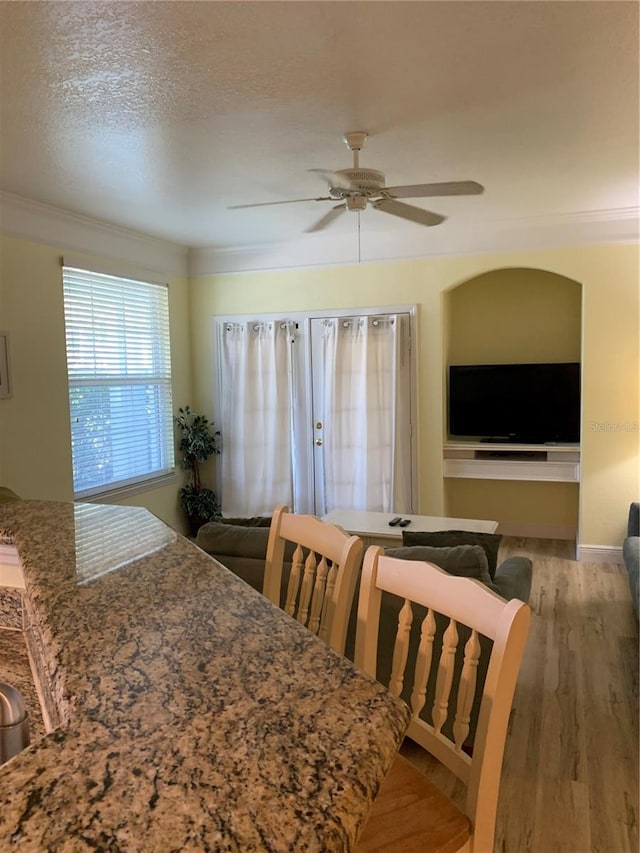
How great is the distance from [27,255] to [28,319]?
436 mm

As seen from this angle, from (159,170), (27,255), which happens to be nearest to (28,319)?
(27,255)

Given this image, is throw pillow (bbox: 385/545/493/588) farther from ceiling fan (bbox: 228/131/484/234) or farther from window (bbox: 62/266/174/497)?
window (bbox: 62/266/174/497)

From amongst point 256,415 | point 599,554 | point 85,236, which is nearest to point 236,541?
point 85,236

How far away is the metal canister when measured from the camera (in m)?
1.13

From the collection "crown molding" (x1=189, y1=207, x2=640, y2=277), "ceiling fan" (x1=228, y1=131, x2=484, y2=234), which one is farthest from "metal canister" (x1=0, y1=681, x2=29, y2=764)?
"crown molding" (x1=189, y1=207, x2=640, y2=277)

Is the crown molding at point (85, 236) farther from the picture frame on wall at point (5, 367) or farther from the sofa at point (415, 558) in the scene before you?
the sofa at point (415, 558)

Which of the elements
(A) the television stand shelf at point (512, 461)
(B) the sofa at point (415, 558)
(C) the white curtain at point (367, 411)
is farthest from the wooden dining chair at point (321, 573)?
(A) the television stand shelf at point (512, 461)

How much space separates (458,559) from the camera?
99.8 inches

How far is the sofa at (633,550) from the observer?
11.9 ft

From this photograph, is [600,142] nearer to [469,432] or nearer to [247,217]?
[247,217]

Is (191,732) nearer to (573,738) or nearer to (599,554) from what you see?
(573,738)

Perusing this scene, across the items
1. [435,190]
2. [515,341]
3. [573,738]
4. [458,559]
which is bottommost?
[573,738]

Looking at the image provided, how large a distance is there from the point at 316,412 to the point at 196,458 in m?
1.24

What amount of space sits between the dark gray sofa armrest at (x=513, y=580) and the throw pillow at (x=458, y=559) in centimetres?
12
